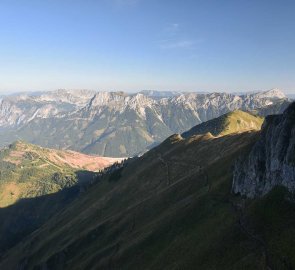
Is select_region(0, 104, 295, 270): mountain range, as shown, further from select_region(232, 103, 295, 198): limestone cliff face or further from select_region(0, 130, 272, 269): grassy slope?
select_region(232, 103, 295, 198): limestone cliff face

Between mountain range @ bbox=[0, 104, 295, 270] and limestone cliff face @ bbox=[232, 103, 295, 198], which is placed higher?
limestone cliff face @ bbox=[232, 103, 295, 198]

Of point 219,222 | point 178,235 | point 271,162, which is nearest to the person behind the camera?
point 271,162

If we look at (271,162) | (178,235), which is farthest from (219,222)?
(271,162)

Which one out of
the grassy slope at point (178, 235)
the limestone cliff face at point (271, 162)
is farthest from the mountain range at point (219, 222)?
the limestone cliff face at point (271, 162)

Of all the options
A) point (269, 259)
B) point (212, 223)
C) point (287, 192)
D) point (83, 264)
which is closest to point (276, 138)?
point (287, 192)

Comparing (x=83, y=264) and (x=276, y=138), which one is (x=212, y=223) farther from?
(x=83, y=264)

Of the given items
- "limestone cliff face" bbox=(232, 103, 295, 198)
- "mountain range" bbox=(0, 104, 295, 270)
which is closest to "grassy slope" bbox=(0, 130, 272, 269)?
"mountain range" bbox=(0, 104, 295, 270)

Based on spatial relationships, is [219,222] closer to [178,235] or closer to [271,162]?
[178,235]

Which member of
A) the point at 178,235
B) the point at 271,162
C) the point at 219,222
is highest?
the point at 271,162
